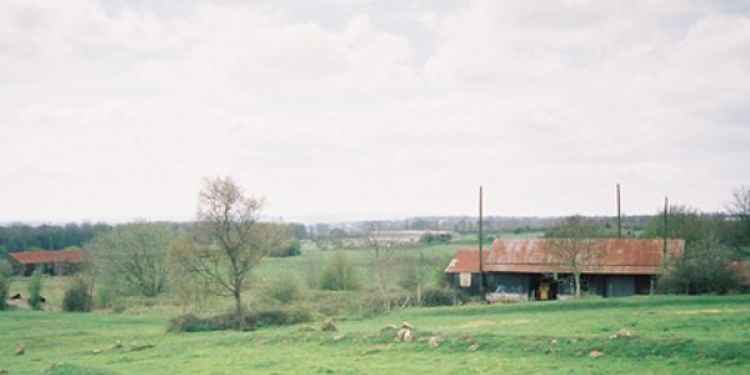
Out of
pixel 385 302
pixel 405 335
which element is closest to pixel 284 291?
pixel 385 302

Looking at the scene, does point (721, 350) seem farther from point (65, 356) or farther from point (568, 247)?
point (568, 247)

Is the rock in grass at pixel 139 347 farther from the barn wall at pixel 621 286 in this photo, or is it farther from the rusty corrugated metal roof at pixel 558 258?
the barn wall at pixel 621 286

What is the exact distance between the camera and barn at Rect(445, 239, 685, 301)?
Answer: 57875 millimetres

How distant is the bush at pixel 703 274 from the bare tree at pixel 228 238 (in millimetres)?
29218

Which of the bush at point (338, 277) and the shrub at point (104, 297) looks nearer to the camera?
the shrub at point (104, 297)

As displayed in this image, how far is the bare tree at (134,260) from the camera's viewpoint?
7350 centimetres

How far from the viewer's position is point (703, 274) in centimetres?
4750

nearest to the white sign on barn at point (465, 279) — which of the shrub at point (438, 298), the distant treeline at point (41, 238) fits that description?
the shrub at point (438, 298)

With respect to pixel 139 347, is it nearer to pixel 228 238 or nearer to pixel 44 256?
pixel 228 238

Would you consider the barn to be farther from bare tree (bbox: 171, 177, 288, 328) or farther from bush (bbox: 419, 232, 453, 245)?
bush (bbox: 419, 232, 453, 245)

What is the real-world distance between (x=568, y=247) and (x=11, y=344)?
41.7 m

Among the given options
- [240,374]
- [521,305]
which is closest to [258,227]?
[521,305]

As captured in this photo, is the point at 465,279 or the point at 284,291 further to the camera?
the point at 465,279

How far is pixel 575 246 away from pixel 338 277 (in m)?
29.9
